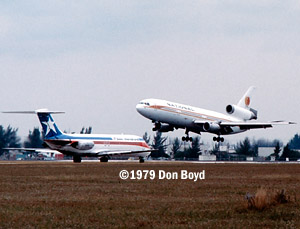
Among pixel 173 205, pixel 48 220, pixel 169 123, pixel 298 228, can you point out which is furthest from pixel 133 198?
pixel 169 123

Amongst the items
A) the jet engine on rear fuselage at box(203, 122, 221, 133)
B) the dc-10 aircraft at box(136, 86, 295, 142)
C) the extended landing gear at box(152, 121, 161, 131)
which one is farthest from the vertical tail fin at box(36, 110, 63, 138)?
the jet engine on rear fuselage at box(203, 122, 221, 133)

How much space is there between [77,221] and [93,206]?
447 centimetres

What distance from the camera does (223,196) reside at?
96.6 feet

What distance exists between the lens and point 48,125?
10575 cm

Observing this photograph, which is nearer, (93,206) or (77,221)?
(77,221)

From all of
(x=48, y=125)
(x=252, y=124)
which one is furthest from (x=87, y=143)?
(x=252, y=124)

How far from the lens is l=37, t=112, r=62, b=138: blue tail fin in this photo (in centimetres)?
10562

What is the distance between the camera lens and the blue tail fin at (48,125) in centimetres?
10562

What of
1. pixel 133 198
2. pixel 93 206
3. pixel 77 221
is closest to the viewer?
pixel 77 221

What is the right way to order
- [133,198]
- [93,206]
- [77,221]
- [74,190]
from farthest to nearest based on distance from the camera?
[74,190] → [133,198] → [93,206] → [77,221]

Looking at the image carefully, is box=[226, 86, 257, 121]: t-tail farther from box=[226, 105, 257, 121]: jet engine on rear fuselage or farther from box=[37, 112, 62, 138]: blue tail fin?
box=[37, 112, 62, 138]: blue tail fin

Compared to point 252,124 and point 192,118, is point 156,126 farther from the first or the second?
point 252,124

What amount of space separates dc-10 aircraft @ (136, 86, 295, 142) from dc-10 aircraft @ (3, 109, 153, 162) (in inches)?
913

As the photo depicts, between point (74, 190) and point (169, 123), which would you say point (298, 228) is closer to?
point (74, 190)
